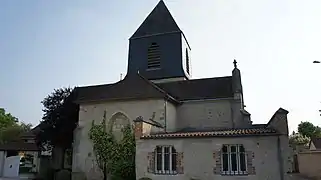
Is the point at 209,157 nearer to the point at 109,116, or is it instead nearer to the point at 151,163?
the point at 151,163

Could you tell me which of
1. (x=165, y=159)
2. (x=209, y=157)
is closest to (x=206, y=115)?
(x=165, y=159)

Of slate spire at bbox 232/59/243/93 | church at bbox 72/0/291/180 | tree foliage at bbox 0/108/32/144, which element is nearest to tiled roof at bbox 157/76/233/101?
church at bbox 72/0/291/180

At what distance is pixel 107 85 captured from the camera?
74.1 feet

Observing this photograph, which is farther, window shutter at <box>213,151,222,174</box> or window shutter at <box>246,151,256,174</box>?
window shutter at <box>213,151,222,174</box>

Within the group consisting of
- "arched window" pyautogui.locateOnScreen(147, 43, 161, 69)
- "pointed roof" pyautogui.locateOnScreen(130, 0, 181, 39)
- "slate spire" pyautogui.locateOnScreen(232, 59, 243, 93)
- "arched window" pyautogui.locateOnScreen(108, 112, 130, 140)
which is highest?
"pointed roof" pyautogui.locateOnScreen(130, 0, 181, 39)

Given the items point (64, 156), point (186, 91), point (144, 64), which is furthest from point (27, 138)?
point (186, 91)

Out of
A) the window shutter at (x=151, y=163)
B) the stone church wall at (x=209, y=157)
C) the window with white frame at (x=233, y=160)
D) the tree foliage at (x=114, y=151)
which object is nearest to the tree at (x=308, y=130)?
the stone church wall at (x=209, y=157)

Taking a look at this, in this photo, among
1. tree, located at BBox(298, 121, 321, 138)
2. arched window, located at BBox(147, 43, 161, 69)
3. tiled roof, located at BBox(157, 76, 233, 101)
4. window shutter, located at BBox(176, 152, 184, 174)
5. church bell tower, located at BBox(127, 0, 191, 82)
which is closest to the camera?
window shutter, located at BBox(176, 152, 184, 174)

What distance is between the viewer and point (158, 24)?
29641 millimetres

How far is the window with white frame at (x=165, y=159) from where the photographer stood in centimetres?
1628

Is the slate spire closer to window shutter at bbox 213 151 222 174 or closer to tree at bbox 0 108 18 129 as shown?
window shutter at bbox 213 151 222 174

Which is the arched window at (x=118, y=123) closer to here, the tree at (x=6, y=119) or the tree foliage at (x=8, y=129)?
the tree foliage at (x=8, y=129)

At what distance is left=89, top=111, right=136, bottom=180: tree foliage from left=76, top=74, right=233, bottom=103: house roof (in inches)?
79.2

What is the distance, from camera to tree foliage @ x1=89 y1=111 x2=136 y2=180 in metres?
18.2
